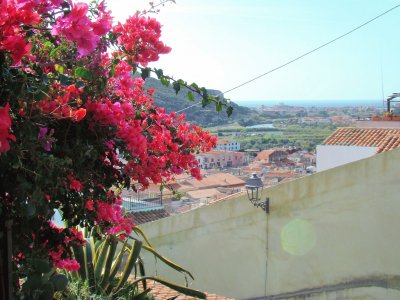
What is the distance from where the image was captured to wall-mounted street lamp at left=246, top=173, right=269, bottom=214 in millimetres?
6074

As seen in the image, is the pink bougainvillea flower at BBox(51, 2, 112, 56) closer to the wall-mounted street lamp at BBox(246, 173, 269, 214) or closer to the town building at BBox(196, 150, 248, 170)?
the wall-mounted street lamp at BBox(246, 173, 269, 214)

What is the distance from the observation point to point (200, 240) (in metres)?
6.66

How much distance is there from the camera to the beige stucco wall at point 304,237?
5.38 meters

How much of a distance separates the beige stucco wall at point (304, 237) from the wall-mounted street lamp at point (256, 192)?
0.26 feet

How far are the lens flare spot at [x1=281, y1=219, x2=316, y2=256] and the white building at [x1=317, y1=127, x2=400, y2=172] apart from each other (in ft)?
24.6

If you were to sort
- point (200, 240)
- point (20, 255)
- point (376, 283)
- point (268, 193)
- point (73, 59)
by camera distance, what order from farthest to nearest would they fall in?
point (200, 240) → point (268, 193) → point (376, 283) → point (20, 255) → point (73, 59)

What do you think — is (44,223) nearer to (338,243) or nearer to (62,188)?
(62,188)

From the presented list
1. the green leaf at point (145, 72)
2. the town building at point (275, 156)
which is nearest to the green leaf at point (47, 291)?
the green leaf at point (145, 72)

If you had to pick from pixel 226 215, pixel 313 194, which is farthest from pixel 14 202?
pixel 226 215

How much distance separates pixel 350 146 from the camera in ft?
44.1

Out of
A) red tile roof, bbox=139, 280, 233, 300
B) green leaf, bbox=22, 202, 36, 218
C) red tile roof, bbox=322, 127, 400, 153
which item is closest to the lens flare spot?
red tile roof, bbox=139, 280, 233, 300

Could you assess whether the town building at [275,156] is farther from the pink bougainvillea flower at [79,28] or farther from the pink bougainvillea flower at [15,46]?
the pink bougainvillea flower at [15,46]

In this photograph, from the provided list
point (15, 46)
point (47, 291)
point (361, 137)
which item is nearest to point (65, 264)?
point (47, 291)

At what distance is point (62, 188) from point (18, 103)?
1.04 ft
